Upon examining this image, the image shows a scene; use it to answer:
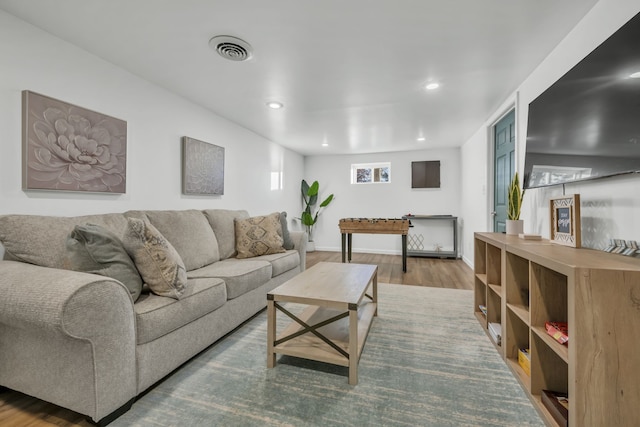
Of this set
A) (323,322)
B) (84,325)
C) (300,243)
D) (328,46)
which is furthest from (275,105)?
(84,325)

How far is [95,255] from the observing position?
1.41 meters

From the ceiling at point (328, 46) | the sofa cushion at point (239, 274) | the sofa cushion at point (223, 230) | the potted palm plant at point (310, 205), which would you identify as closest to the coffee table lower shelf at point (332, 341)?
the sofa cushion at point (239, 274)

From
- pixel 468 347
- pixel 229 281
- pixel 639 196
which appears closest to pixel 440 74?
pixel 639 196

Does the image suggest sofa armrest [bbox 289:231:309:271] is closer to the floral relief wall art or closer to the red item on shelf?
the floral relief wall art

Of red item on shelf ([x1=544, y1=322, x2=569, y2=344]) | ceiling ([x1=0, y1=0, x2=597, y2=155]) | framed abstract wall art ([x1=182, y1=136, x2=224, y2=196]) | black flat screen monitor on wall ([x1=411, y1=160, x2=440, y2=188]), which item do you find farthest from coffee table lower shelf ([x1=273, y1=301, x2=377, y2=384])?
black flat screen monitor on wall ([x1=411, y1=160, x2=440, y2=188])

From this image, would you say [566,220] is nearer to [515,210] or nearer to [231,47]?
[515,210]

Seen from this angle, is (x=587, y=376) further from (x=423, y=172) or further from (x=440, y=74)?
(x=423, y=172)

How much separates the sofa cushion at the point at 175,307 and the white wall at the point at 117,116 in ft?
3.32

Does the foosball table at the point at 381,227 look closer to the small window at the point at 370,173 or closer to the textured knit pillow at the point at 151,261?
the small window at the point at 370,173

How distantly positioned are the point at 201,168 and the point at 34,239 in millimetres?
1762

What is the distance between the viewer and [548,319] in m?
1.41

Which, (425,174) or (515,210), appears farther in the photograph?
(425,174)

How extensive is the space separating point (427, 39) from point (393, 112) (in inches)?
58.6

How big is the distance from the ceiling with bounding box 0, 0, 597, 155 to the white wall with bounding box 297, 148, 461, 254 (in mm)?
2352
